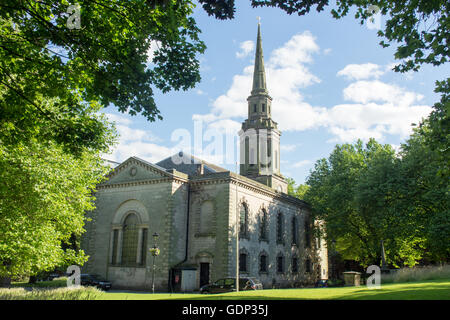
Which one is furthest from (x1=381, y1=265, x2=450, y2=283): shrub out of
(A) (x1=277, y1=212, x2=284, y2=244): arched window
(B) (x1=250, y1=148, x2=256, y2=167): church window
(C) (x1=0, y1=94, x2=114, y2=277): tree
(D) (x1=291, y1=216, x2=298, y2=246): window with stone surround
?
(C) (x1=0, y1=94, x2=114, y2=277): tree

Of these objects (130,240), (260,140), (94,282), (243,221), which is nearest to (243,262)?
(243,221)

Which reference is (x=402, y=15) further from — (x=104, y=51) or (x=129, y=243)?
(x=129, y=243)

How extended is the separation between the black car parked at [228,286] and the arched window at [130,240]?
9464mm

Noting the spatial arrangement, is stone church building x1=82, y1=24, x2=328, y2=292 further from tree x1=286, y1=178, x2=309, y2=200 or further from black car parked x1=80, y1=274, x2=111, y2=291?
tree x1=286, y1=178, x2=309, y2=200

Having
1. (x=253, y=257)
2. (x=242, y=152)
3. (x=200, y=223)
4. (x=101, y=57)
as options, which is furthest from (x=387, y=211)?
(x=101, y=57)

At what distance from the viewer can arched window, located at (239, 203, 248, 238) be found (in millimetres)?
35178

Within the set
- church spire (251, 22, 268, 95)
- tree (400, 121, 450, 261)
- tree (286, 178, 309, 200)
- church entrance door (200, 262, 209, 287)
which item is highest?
church spire (251, 22, 268, 95)

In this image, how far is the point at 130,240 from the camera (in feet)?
117

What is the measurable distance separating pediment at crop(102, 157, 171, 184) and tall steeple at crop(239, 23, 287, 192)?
587 inches

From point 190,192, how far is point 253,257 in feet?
29.1

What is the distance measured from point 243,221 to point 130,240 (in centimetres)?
1111

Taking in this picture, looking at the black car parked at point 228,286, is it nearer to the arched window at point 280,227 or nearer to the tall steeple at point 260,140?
the arched window at point 280,227

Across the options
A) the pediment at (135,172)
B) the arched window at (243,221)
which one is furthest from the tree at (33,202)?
the arched window at (243,221)
